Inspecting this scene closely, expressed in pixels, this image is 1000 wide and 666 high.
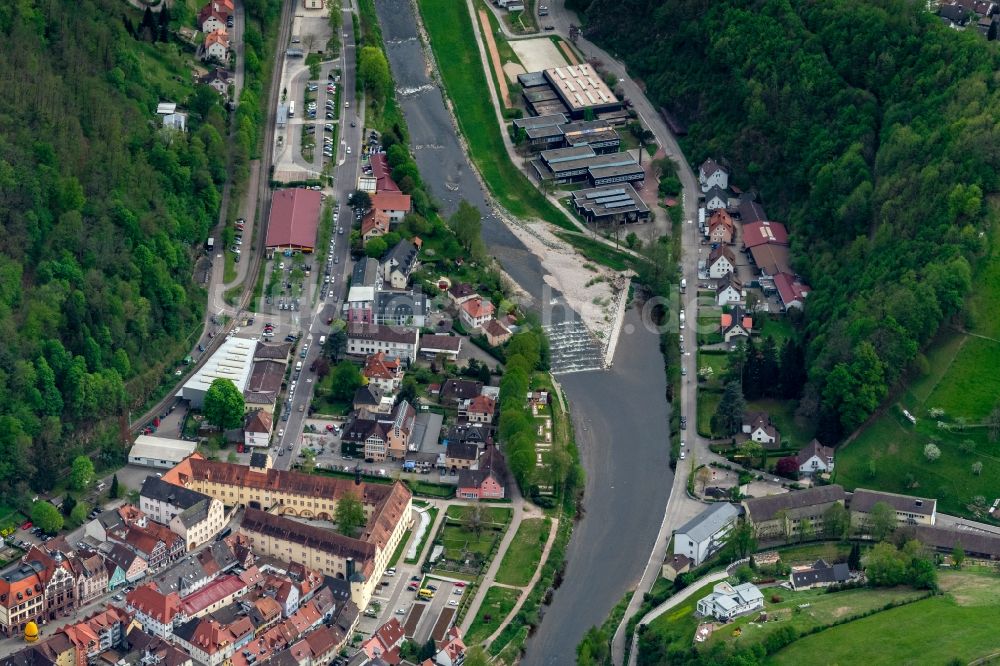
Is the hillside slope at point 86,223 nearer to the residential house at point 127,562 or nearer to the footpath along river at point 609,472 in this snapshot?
the residential house at point 127,562

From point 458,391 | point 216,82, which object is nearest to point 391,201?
point 216,82

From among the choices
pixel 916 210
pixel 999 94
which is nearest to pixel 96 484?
pixel 916 210

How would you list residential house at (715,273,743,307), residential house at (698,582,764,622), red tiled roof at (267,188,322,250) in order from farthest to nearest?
red tiled roof at (267,188,322,250), residential house at (715,273,743,307), residential house at (698,582,764,622)

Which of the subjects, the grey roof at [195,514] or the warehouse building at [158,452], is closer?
the grey roof at [195,514]

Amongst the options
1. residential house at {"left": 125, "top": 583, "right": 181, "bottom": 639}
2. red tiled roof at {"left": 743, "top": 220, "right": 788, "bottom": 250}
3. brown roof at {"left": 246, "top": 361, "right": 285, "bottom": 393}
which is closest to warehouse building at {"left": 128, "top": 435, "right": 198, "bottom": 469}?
brown roof at {"left": 246, "top": 361, "right": 285, "bottom": 393}

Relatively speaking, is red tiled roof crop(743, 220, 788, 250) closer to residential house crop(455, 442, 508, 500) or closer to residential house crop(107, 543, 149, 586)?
residential house crop(455, 442, 508, 500)

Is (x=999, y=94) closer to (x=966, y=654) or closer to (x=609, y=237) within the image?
(x=609, y=237)

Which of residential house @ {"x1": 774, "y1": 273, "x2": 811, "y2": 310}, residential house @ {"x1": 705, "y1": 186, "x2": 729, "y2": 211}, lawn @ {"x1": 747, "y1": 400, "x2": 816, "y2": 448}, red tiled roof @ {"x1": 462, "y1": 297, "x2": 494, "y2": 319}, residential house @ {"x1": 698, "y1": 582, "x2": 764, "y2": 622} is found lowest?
residential house @ {"x1": 698, "y1": 582, "x2": 764, "y2": 622}

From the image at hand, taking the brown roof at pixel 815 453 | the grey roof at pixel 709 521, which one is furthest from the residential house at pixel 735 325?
the grey roof at pixel 709 521
